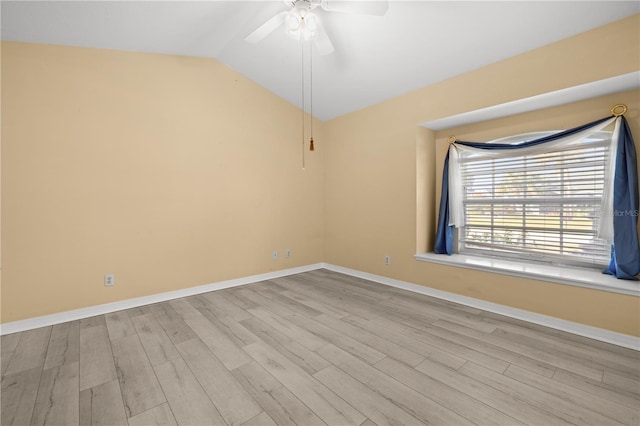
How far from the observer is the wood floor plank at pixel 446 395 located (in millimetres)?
1560

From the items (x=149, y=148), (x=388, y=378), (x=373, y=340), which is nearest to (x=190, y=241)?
(x=149, y=148)

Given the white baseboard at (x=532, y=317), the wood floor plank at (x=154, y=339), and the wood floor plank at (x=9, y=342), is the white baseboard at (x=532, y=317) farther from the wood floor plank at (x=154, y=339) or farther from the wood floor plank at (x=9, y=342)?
the wood floor plank at (x=9, y=342)

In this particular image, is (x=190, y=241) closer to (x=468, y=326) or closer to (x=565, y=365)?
(x=468, y=326)

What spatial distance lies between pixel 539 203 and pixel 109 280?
4948 mm

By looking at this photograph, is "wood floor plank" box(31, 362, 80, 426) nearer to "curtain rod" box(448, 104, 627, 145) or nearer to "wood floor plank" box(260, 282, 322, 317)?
"wood floor plank" box(260, 282, 322, 317)

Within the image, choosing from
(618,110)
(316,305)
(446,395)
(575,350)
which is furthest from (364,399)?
(618,110)

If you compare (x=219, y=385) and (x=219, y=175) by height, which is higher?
(x=219, y=175)

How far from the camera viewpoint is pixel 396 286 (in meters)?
3.98

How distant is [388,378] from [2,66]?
4.30m

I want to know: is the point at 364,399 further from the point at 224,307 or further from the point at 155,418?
the point at 224,307

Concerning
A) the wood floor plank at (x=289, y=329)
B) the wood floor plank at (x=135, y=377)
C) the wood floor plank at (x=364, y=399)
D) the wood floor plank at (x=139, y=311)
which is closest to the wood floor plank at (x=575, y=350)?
the wood floor plank at (x=364, y=399)

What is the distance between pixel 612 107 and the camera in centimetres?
269

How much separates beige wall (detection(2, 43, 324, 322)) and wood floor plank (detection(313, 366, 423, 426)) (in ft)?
8.15

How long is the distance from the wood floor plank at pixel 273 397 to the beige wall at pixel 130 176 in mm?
2091
